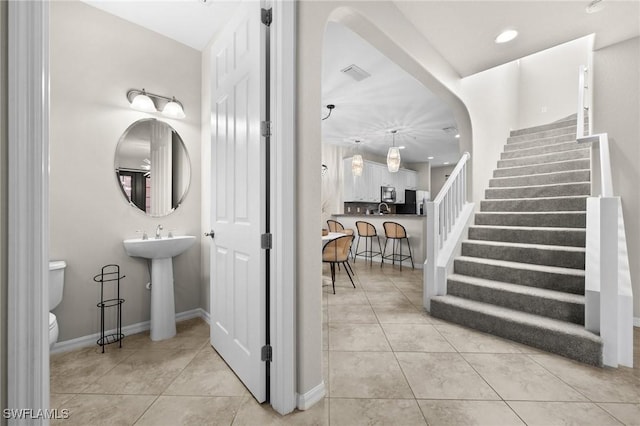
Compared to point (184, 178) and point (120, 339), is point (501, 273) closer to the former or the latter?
point (184, 178)

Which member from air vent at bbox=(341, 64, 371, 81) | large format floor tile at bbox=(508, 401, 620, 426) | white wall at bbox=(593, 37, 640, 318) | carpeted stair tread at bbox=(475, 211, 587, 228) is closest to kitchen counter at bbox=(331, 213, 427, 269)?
carpeted stair tread at bbox=(475, 211, 587, 228)

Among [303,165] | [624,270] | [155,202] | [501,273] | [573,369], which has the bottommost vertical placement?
[573,369]

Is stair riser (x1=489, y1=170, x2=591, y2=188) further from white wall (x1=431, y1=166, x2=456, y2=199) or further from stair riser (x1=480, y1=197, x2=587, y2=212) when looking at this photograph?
white wall (x1=431, y1=166, x2=456, y2=199)

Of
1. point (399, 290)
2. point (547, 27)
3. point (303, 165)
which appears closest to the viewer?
point (303, 165)

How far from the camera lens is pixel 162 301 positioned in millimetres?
2252

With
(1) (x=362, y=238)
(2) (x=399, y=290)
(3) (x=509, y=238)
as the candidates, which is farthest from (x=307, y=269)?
(1) (x=362, y=238)

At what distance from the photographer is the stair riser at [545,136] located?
14.0ft

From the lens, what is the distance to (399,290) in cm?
366

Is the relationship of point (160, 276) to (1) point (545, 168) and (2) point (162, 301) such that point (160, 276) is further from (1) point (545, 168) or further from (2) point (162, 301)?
(1) point (545, 168)

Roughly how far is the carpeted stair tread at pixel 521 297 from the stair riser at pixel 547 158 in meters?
2.50

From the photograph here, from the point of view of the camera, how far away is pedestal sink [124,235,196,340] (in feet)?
7.14

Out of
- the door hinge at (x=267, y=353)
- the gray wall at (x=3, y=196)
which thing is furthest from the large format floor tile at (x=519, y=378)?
the gray wall at (x=3, y=196)

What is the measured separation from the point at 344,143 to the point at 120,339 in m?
5.67

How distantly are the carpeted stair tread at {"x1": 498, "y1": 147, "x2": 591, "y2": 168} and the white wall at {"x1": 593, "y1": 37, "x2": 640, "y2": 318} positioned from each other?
110 centimetres
